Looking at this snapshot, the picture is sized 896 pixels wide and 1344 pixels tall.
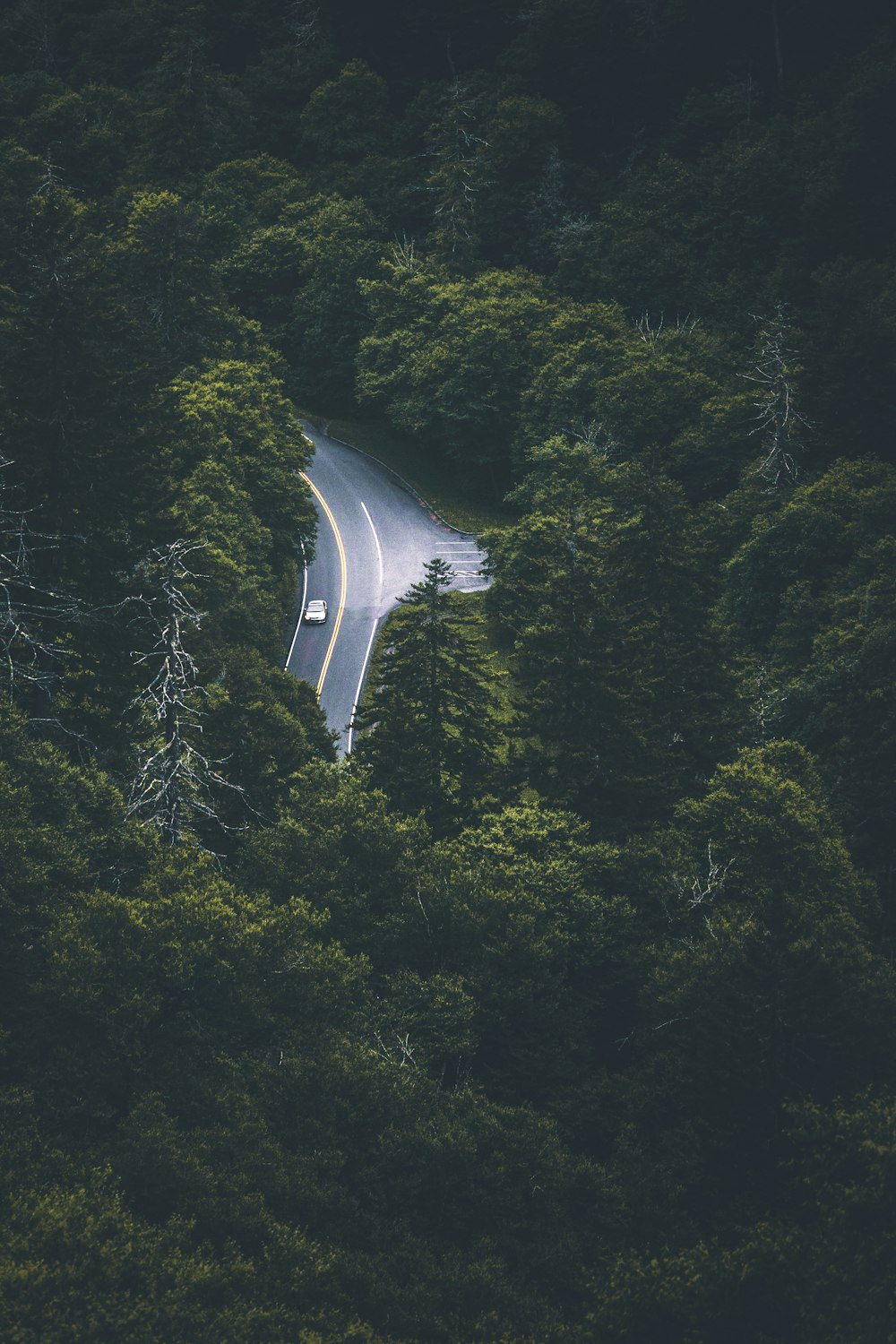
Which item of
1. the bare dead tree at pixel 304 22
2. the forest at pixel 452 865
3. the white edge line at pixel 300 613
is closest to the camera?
the forest at pixel 452 865

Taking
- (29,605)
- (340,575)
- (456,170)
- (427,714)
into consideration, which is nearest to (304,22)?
(456,170)

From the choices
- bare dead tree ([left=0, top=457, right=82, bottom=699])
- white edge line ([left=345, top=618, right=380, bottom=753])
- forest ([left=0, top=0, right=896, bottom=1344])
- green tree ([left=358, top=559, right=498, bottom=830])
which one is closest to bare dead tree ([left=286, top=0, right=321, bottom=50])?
forest ([left=0, top=0, right=896, bottom=1344])

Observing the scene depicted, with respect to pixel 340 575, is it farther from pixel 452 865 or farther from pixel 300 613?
pixel 452 865

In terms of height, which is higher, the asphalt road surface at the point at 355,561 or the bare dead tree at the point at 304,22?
the bare dead tree at the point at 304,22

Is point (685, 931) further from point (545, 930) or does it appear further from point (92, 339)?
point (92, 339)

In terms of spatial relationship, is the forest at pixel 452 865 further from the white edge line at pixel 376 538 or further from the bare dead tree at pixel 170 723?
the white edge line at pixel 376 538

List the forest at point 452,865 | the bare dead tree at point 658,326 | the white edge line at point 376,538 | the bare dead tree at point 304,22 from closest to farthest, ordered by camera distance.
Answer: the forest at point 452,865
the white edge line at point 376,538
the bare dead tree at point 658,326
the bare dead tree at point 304,22

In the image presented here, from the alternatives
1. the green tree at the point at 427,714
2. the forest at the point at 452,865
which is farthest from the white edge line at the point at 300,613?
the green tree at the point at 427,714

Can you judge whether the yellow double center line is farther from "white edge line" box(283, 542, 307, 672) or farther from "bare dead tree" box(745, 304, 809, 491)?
"bare dead tree" box(745, 304, 809, 491)
